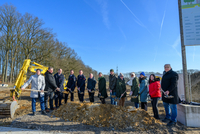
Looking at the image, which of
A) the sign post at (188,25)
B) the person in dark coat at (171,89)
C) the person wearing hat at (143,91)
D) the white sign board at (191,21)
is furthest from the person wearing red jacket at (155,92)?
the white sign board at (191,21)

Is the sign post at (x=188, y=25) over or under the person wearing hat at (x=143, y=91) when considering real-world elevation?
over

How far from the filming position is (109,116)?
4.53 metres

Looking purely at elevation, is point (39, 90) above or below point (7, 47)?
below

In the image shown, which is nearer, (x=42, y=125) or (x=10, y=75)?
(x=42, y=125)

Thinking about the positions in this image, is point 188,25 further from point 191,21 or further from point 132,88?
point 132,88

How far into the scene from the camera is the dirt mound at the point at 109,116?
4.20m

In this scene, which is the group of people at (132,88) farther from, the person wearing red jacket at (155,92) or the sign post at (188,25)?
the sign post at (188,25)

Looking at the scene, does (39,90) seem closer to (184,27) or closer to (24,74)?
(24,74)

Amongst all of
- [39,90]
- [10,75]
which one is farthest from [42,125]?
[10,75]

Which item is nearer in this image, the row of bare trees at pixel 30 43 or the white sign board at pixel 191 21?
the white sign board at pixel 191 21

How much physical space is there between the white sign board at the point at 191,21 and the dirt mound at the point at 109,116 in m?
3.26

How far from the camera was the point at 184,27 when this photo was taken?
5008mm

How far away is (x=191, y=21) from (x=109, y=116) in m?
4.71

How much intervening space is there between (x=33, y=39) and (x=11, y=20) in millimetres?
5010
